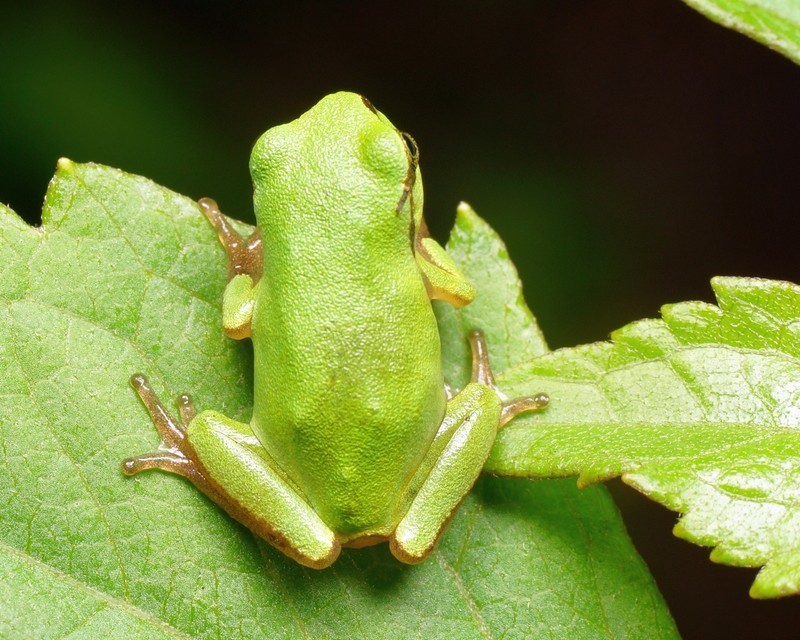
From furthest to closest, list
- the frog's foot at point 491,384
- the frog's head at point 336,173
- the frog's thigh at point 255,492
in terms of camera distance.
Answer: the frog's head at point 336,173 → the frog's foot at point 491,384 → the frog's thigh at point 255,492

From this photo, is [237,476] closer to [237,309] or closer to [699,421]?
[237,309]

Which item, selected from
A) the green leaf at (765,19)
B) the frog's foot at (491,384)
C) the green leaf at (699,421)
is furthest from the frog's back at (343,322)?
the green leaf at (765,19)

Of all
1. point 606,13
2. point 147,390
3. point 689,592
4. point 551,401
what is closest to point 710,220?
point 606,13

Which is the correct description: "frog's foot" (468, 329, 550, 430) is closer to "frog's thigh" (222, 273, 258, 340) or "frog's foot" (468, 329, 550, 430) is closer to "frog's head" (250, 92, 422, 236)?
"frog's head" (250, 92, 422, 236)

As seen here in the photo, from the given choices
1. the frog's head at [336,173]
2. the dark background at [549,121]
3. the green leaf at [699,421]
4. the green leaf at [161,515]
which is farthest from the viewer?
the dark background at [549,121]

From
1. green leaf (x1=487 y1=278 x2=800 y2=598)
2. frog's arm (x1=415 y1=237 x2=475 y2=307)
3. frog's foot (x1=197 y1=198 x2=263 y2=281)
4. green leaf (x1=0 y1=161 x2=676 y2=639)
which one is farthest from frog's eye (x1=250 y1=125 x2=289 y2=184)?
green leaf (x1=487 y1=278 x2=800 y2=598)

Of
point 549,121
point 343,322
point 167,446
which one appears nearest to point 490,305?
point 343,322

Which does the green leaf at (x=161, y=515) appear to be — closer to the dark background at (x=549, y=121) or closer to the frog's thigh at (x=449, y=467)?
the frog's thigh at (x=449, y=467)

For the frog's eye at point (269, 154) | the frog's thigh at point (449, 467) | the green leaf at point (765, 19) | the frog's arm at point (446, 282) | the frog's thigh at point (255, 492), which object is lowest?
the frog's thigh at point (255, 492)
